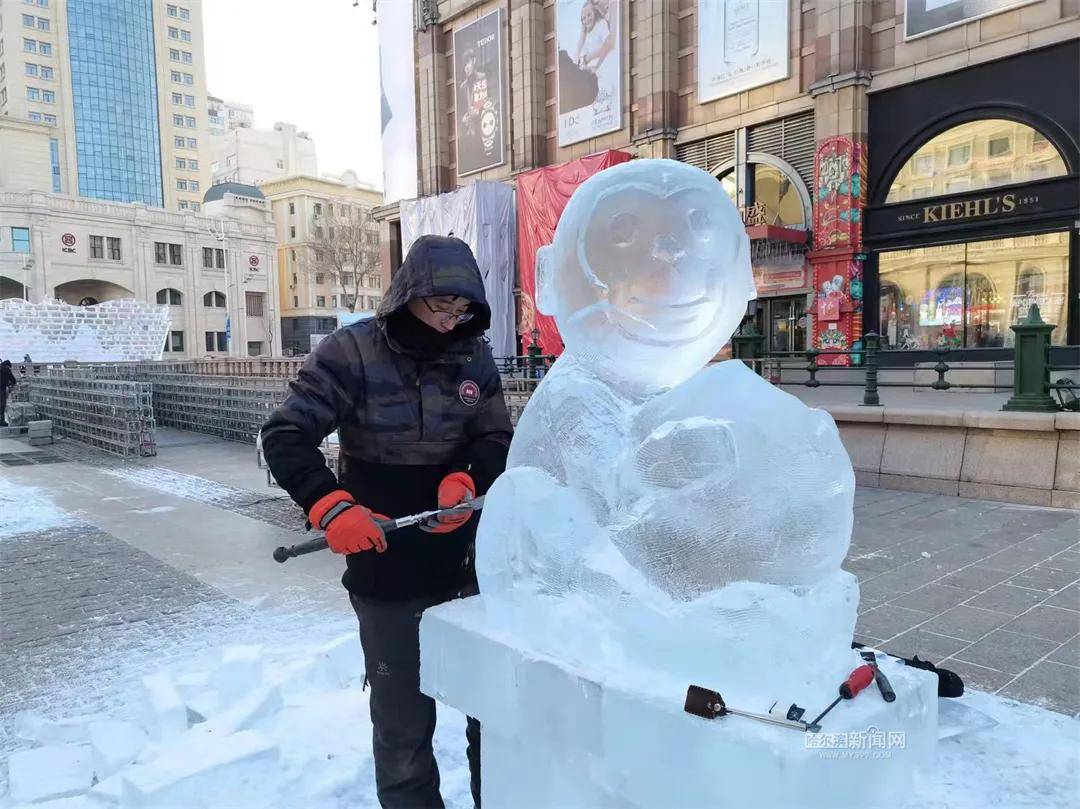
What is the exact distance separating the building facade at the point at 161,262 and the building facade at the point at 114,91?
10.9m

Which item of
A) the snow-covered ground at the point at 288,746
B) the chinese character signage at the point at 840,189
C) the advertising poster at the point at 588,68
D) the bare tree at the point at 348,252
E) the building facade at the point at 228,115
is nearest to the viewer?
the snow-covered ground at the point at 288,746

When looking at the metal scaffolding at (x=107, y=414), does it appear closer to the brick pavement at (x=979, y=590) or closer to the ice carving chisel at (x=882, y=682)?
the brick pavement at (x=979, y=590)

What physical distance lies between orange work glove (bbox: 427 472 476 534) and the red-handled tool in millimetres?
1096

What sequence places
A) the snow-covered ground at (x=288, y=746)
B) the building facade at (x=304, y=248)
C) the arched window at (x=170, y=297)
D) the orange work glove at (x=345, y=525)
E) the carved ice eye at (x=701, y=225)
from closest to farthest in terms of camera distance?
the carved ice eye at (x=701, y=225) < the orange work glove at (x=345, y=525) < the snow-covered ground at (x=288, y=746) < the arched window at (x=170, y=297) < the building facade at (x=304, y=248)

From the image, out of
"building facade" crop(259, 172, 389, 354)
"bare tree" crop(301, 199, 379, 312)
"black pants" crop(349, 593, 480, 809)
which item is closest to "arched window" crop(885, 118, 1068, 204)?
"black pants" crop(349, 593, 480, 809)

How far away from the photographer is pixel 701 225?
1732 mm

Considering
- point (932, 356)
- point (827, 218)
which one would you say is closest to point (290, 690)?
point (932, 356)

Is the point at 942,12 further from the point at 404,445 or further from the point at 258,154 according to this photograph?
the point at 258,154

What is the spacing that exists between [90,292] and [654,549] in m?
52.5

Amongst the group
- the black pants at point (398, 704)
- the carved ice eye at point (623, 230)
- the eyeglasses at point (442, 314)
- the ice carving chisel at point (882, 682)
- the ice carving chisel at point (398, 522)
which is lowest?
the black pants at point (398, 704)

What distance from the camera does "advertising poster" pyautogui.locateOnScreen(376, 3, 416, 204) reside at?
23094 mm

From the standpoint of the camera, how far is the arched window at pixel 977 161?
40.1 feet

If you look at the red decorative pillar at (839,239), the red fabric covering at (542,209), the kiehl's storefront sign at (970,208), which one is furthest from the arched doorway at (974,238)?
the red fabric covering at (542,209)

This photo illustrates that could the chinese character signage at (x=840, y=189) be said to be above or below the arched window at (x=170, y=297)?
below
